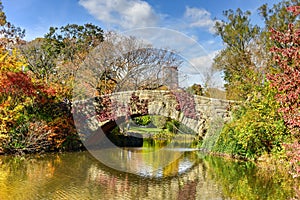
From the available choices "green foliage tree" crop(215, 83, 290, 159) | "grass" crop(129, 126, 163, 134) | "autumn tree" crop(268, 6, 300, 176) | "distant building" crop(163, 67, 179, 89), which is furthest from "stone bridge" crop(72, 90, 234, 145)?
"grass" crop(129, 126, 163, 134)

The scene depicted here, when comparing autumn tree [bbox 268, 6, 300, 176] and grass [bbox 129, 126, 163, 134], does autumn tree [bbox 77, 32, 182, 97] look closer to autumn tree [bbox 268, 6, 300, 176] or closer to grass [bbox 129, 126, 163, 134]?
grass [bbox 129, 126, 163, 134]

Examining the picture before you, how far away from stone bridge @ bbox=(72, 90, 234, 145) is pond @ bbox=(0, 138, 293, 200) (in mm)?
2432

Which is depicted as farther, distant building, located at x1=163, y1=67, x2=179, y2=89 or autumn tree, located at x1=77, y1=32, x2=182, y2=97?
autumn tree, located at x1=77, y1=32, x2=182, y2=97

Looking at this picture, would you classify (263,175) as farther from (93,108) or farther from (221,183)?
(93,108)

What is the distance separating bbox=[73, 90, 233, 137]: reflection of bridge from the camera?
12.6 m

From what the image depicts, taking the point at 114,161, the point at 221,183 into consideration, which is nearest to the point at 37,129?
the point at 114,161

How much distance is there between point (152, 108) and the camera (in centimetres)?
1298

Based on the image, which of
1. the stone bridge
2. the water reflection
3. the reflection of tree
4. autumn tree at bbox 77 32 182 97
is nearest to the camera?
the reflection of tree

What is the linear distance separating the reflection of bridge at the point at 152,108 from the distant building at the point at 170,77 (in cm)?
114

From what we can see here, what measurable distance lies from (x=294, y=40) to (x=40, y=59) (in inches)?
730

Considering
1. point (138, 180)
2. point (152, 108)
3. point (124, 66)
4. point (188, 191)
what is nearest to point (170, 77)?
point (124, 66)

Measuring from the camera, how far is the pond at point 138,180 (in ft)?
19.8

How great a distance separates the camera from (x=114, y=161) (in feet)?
34.9

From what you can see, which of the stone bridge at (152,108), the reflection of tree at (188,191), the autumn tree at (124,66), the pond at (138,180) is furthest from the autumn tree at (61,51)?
the reflection of tree at (188,191)
